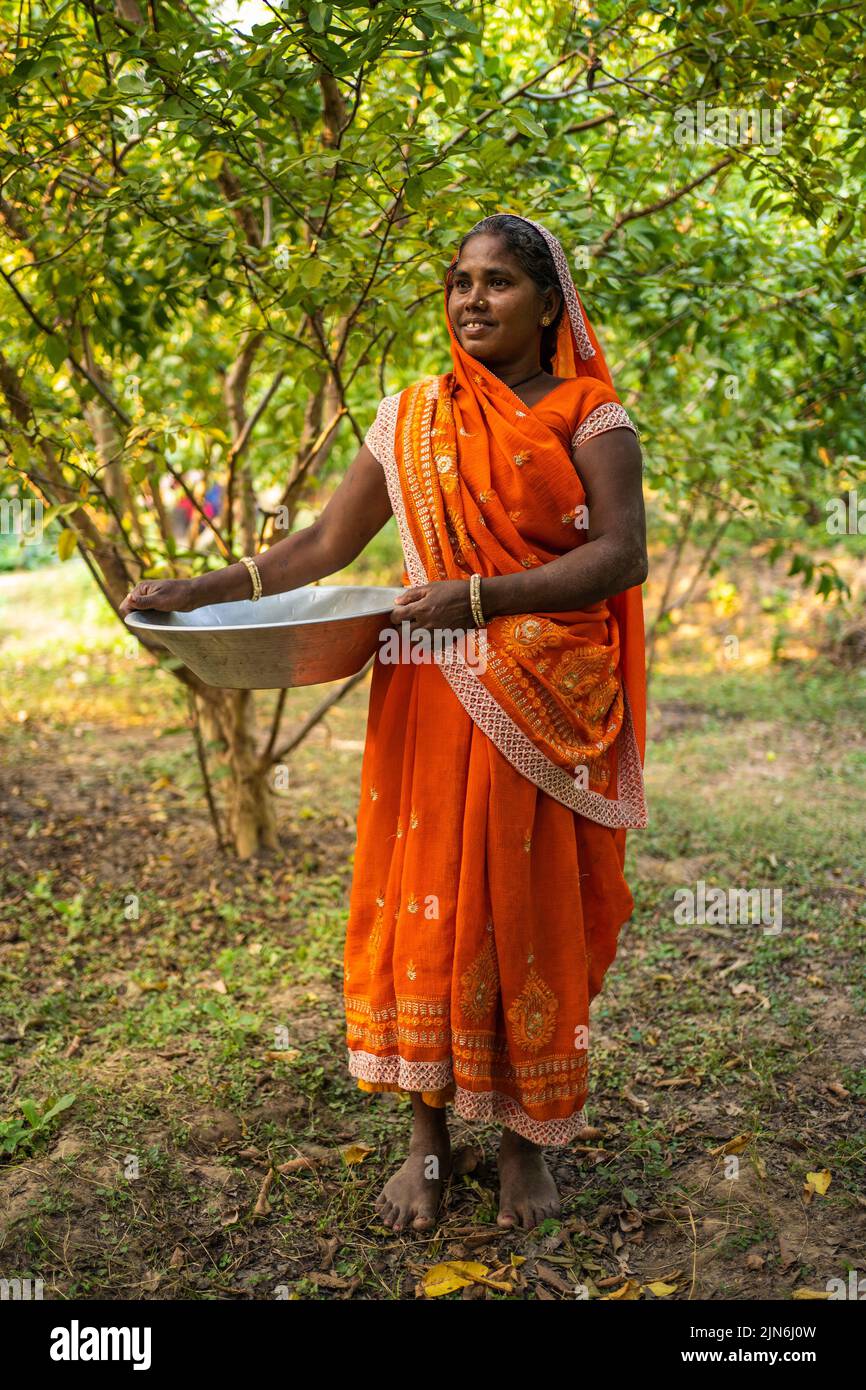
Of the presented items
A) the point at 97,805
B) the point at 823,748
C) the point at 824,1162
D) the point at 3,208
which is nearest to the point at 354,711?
the point at 97,805

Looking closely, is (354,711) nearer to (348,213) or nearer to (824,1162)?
(348,213)

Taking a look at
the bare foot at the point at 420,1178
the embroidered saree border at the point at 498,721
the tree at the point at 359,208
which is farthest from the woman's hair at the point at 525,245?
A: the bare foot at the point at 420,1178

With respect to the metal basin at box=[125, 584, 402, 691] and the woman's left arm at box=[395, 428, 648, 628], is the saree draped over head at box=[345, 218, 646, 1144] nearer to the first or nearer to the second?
the woman's left arm at box=[395, 428, 648, 628]

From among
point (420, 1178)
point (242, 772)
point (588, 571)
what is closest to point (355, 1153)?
point (420, 1178)

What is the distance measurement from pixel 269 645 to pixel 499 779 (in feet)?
1.72

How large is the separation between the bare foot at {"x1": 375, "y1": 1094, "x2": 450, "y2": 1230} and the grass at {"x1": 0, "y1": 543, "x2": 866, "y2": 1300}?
0.13ft

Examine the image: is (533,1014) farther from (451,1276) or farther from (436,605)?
(436,605)

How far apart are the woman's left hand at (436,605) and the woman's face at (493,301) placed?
501 millimetres

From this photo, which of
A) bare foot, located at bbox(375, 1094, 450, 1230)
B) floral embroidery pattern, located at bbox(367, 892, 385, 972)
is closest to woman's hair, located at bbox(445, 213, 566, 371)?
floral embroidery pattern, located at bbox(367, 892, 385, 972)

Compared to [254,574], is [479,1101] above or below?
below

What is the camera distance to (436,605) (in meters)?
2.13

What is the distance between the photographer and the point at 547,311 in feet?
7.57

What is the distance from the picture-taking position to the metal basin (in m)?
2.06

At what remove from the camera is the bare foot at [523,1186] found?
2.46m
